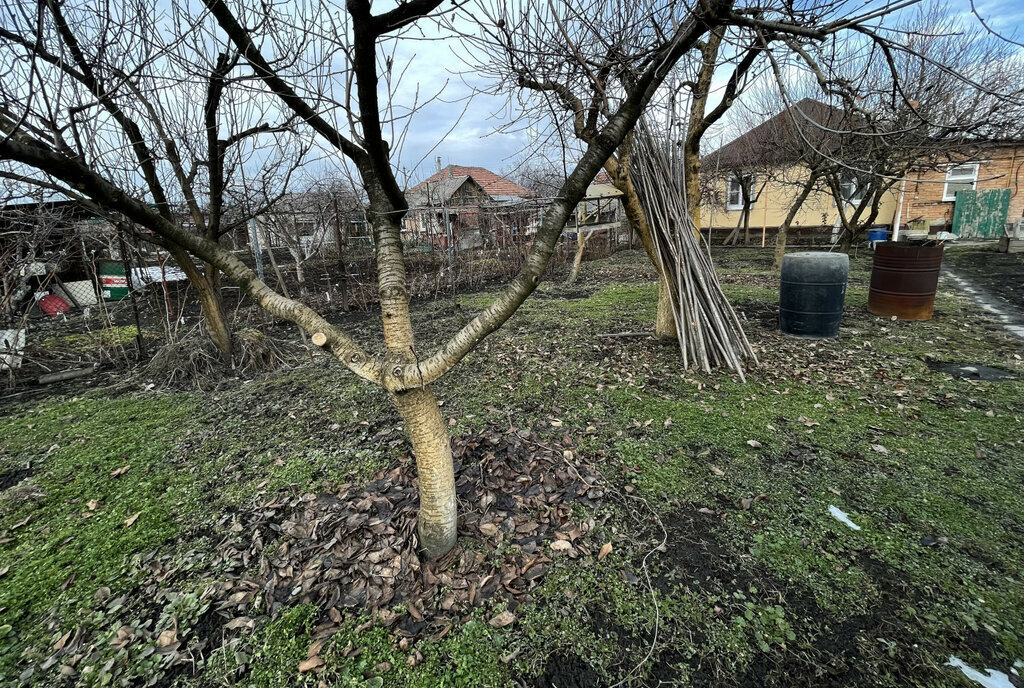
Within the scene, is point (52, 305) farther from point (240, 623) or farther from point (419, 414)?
point (419, 414)

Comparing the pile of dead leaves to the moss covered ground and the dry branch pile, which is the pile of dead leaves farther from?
the dry branch pile

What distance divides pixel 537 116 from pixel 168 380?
5.16 metres

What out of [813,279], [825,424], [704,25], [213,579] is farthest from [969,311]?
[213,579]

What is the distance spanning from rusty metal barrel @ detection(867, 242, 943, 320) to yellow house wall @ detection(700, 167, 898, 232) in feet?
35.8

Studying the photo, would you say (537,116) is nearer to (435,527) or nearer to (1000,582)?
(435,527)

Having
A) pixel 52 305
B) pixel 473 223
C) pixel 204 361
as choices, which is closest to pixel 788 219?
pixel 473 223

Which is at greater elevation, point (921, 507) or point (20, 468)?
point (20, 468)

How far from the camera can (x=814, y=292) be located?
5.49 m

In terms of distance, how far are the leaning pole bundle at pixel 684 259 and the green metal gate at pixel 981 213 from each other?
61.2 ft

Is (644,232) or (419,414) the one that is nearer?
(419,414)

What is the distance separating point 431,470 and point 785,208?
71.0 ft

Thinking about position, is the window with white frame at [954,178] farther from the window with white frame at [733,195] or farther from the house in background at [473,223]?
the house in background at [473,223]

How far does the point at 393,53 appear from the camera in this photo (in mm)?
1956

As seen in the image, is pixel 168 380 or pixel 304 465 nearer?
pixel 304 465
